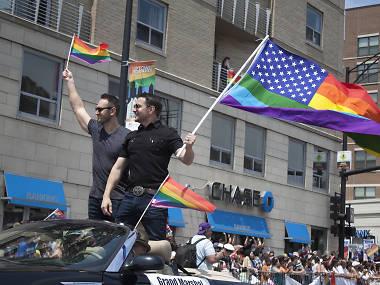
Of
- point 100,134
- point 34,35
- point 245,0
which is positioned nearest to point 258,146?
point 245,0

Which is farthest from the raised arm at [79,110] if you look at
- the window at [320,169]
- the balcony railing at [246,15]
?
the window at [320,169]

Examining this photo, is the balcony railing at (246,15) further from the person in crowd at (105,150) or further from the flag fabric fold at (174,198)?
the flag fabric fold at (174,198)

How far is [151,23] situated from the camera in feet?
71.4

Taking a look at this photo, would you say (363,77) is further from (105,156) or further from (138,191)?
(138,191)

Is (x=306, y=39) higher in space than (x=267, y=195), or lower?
higher

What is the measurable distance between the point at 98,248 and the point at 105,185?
2.16 meters

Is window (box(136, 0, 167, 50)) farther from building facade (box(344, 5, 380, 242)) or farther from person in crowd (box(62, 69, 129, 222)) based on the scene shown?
building facade (box(344, 5, 380, 242))

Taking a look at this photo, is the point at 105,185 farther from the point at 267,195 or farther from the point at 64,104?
the point at 267,195

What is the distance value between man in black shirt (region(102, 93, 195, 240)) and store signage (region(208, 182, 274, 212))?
16.1 meters

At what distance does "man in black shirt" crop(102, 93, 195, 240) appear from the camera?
652 cm

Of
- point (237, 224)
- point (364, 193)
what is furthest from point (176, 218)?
point (364, 193)

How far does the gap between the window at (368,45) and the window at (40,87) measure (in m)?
42.8

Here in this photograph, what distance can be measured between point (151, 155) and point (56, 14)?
13.0 m

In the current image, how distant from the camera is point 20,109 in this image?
17.5 meters
